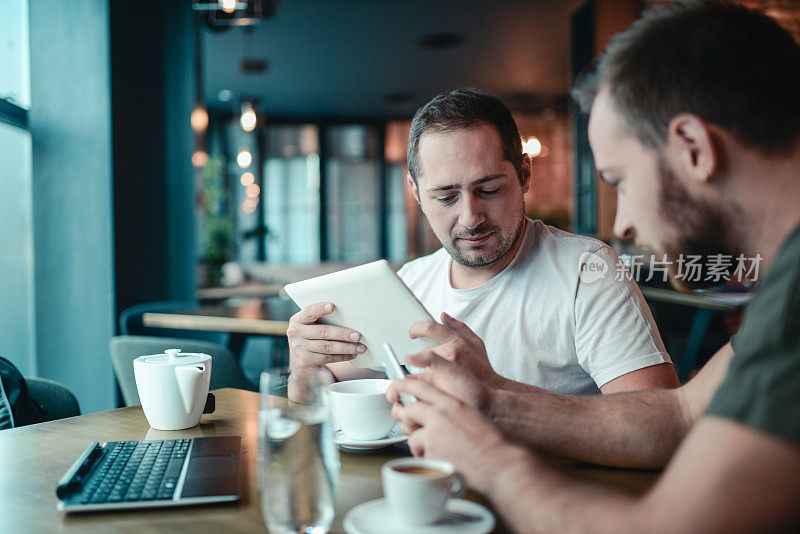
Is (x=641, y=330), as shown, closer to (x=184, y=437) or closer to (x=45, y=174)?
(x=184, y=437)

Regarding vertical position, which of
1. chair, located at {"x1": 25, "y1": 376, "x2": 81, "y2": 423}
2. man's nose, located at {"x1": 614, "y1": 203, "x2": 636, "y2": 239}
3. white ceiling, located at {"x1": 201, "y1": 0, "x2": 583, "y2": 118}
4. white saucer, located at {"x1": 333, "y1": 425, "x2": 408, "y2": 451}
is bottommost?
chair, located at {"x1": 25, "y1": 376, "x2": 81, "y2": 423}

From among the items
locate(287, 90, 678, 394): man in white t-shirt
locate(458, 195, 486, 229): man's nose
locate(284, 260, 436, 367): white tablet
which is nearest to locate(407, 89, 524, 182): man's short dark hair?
locate(287, 90, 678, 394): man in white t-shirt

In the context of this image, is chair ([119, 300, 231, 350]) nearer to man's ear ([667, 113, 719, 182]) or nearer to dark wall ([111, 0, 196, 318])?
dark wall ([111, 0, 196, 318])

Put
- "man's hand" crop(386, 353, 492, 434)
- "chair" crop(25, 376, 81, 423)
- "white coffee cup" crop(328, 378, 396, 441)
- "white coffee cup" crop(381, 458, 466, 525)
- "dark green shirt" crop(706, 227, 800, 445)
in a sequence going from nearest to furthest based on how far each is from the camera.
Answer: "dark green shirt" crop(706, 227, 800, 445), "white coffee cup" crop(381, 458, 466, 525), "man's hand" crop(386, 353, 492, 434), "white coffee cup" crop(328, 378, 396, 441), "chair" crop(25, 376, 81, 423)

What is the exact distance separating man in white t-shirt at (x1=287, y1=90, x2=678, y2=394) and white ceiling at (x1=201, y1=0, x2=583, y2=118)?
3611mm

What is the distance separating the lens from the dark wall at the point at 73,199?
3.50 m

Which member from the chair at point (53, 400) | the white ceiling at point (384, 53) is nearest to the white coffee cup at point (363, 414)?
the chair at point (53, 400)

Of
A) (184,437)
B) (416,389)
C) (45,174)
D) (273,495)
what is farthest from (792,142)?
(45,174)

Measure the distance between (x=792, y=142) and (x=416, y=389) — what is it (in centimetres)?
56

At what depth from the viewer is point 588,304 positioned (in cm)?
151

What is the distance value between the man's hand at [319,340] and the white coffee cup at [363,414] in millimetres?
237

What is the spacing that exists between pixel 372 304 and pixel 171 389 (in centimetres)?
41

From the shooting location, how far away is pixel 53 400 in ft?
5.54

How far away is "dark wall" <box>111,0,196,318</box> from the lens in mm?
3719
